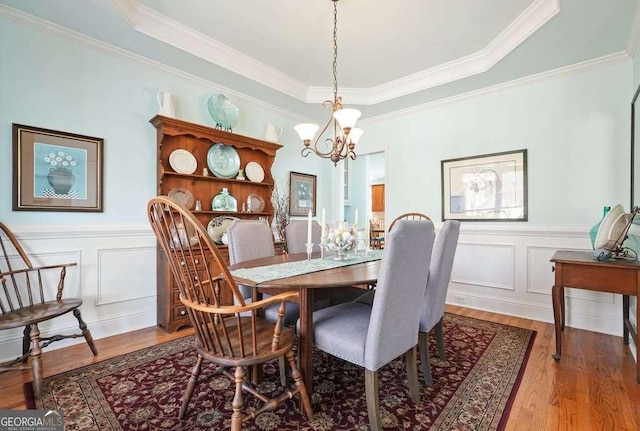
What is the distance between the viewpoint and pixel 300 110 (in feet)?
13.4

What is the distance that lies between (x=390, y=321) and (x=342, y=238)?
0.81 m

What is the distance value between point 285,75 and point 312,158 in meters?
1.40

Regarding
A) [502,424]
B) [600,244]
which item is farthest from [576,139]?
[502,424]

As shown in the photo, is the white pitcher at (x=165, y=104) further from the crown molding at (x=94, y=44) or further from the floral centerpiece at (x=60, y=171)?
the floral centerpiece at (x=60, y=171)

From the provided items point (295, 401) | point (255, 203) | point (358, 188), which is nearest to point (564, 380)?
point (295, 401)

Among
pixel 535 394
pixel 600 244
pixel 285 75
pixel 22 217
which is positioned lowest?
pixel 535 394

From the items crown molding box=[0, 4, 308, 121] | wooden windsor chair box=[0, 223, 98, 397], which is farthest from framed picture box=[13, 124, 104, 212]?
crown molding box=[0, 4, 308, 121]

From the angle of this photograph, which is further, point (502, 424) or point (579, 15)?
point (579, 15)

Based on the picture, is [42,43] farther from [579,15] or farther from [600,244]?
[600,244]

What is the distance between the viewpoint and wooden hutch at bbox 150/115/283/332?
2.66 m

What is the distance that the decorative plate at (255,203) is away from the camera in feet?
11.5

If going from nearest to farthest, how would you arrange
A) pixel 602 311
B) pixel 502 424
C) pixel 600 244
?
pixel 502 424 < pixel 600 244 < pixel 602 311

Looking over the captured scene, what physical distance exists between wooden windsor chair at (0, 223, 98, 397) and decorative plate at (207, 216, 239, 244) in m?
1.16

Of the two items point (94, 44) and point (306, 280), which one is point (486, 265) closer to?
point (306, 280)
